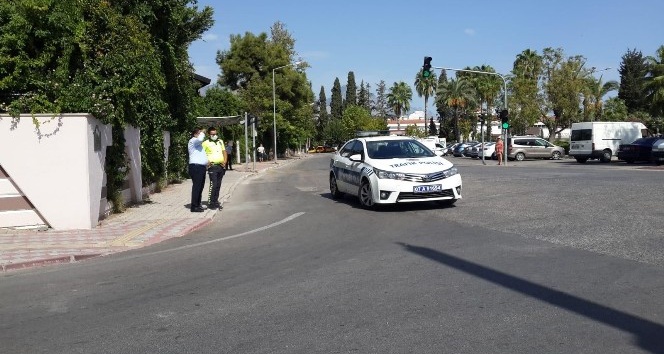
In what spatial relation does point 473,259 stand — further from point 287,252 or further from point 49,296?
point 49,296

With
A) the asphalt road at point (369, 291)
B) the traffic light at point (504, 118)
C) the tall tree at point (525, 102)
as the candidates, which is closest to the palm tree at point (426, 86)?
the tall tree at point (525, 102)

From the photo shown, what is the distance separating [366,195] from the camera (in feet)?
43.5

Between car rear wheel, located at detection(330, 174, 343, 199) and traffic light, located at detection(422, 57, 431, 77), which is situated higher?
traffic light, located at detection(422, 57, 431, 77)

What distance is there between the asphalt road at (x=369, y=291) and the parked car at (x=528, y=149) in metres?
33.4

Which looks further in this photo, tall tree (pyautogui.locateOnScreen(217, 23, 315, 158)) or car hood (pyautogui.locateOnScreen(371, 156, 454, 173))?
tall tree (pyautogui.locateOnScreen(217, 23, 315, 158))

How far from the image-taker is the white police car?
485 inches

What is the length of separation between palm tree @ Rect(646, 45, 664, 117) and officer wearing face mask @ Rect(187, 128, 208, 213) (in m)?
34.0

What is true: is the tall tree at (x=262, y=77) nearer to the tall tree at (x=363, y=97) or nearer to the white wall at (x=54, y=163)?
the white wall at (x=54, y=163)

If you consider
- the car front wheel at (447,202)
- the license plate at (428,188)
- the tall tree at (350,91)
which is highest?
the tall tree at (350,91)

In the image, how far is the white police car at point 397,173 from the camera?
12328 millimetres

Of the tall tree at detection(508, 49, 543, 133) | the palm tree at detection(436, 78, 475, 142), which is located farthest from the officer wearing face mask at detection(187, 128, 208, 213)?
the palm tree at detection(436, 78, 475, 142)

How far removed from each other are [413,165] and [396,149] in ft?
4.43

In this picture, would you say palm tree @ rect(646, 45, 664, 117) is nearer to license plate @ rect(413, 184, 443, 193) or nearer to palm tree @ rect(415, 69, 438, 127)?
license plate @ rect(413, 184, 443, 193)

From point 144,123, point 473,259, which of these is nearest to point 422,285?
point 473,259
